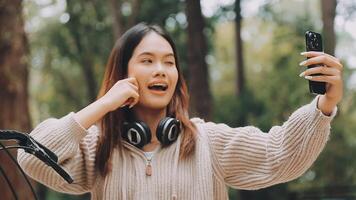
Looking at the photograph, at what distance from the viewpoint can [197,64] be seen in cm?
959

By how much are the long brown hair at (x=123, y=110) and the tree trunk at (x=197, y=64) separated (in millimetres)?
7086

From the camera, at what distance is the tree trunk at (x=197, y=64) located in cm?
955

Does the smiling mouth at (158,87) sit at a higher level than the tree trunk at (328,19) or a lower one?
lower

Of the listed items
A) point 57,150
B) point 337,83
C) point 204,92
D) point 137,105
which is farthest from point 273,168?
point 204,92

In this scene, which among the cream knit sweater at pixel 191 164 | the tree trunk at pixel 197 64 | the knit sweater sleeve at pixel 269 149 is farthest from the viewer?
the tree trunk at pixel 197 64

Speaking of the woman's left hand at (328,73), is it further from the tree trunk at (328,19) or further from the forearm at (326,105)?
the tree trunk at (328,19)

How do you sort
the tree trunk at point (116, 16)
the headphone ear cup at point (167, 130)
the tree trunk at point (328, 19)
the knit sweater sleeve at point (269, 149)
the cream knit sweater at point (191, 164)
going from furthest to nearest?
the tree trunk at point (328, 19)
the tree trunk at point (116, 16)
the headphone ear cup at point (167, 130)
the cream knit sweater at point (191, 164)
the knit sweater sleeve at point (269, 149)

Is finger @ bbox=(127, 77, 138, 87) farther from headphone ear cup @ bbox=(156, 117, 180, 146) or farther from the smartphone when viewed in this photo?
the smartphone

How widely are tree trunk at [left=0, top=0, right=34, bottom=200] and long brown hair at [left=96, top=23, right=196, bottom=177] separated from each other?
4514 mm

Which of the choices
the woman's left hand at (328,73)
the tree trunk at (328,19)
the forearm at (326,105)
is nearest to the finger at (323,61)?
the woman's left hand at (328,73)

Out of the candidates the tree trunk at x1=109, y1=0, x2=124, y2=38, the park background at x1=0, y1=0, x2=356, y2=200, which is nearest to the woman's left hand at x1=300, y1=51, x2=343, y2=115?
the park background at x1=0, y1=0, x2=356, y2=200

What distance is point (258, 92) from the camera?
683 inches

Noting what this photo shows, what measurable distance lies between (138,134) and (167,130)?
0.36 ft

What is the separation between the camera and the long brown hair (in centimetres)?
223
